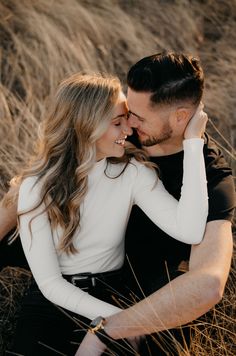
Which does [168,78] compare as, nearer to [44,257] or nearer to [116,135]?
[116,135]

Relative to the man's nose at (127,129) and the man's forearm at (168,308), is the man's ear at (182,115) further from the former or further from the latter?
the man's forearm at (168,308)

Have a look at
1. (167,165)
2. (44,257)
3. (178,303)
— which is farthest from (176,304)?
(167,165)

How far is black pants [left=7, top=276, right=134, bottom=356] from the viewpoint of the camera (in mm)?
2691

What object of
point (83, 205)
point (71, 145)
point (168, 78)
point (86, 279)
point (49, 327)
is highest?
point (168, 78)

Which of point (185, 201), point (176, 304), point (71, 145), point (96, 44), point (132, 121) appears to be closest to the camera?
point (176, 304)

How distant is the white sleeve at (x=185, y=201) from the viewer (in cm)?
269

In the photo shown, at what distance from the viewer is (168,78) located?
3014mm

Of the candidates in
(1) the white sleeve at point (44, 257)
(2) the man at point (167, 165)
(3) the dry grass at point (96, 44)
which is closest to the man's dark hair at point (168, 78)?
(2) the man at point (167, 165)

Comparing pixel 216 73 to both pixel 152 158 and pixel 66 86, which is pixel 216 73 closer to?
pixel 152 158

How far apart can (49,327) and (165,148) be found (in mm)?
1016

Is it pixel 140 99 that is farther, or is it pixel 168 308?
pixel 140 99

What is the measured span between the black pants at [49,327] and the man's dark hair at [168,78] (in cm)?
92

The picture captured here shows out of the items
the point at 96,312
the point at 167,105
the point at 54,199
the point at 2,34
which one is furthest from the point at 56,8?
the point at 96,312

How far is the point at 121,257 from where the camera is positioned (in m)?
2.99
